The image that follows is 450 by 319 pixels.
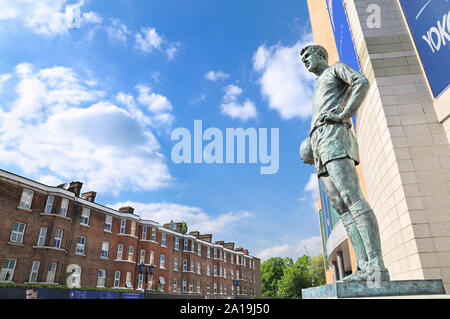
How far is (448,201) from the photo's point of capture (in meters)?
7.10

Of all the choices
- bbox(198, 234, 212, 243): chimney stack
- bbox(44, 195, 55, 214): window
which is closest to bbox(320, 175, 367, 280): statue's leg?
bbox(44, 195, 55, 214): window

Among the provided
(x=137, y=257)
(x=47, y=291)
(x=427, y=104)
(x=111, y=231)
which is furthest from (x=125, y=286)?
(x=427, y=104)

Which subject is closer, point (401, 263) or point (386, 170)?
point (401, 263)

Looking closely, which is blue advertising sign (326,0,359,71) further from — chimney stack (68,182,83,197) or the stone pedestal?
chimney stack (68,182,83,197)

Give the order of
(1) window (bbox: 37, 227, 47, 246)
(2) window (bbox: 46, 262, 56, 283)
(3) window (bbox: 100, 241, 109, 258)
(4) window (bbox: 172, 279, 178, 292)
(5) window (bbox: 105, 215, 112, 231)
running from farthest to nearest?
(4) window (bbox: 172, 279, 178, 292), (5) window (bbox: 105, 215, 112, 231), (3) window (bbox: 100, 241, 109, 258), (1) window (bbox: 37, 227, 47, 246), (2) window (bbox: 46, 262, 56, 283)

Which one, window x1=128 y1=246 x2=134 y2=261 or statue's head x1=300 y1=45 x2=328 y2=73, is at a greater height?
window x1=128 y1=246 x2=134 y2=261

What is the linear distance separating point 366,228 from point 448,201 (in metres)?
5.81

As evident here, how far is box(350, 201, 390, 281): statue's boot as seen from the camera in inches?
110

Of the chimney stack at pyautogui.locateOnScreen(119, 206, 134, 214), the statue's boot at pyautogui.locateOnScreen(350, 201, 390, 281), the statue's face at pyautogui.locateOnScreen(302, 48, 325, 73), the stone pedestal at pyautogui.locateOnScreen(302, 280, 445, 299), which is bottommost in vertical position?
the stone pedestal at pyautogui.locateOnScreen(302, 280, 445, 299)

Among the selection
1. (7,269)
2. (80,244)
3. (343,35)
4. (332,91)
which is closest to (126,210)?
(80,244)

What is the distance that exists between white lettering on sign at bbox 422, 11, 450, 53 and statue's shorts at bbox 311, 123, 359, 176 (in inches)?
243

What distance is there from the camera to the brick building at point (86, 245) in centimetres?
2384

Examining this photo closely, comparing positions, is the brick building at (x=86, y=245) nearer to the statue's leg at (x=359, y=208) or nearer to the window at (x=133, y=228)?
the window at (x=133, y=228)
